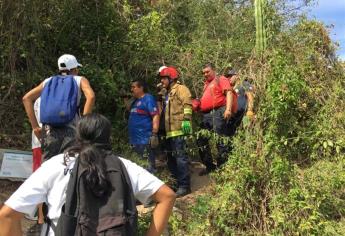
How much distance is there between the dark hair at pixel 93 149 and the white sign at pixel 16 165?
3794 millimetres

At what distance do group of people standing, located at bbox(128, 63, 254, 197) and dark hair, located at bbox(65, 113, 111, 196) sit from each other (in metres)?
3.87

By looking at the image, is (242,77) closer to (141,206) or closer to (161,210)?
(141,206)

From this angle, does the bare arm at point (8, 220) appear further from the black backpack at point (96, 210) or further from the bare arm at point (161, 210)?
the bare arm at point (161, 210)

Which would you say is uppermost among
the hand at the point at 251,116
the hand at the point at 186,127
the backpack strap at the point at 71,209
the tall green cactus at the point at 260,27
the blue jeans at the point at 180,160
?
the tall green cactus at the point at 260,27

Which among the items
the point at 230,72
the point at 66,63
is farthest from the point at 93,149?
the point at 230,72

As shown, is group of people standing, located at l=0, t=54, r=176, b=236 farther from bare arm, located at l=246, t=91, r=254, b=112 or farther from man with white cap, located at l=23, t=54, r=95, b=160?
bare arm, located at l=246, t=91, r=254, b=112

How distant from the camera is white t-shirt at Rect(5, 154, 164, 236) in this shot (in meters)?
2.43

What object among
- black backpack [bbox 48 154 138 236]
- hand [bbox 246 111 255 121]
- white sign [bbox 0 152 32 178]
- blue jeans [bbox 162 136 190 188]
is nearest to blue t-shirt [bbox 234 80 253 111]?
hand [bbox 246 111 255 121]

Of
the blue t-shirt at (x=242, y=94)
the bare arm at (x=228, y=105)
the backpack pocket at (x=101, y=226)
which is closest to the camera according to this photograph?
the backpack pocket at (x=101, y=226)

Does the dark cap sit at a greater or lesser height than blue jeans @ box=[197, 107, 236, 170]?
greater

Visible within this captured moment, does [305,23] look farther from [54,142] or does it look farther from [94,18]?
[54,142]

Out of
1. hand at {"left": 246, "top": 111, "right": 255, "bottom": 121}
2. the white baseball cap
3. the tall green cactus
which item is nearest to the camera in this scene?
the white baseball cap

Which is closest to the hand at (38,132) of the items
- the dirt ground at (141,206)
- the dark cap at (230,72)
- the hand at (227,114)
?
the dirt ground at (141,206)

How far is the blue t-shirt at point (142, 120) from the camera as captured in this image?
21.7 ft
